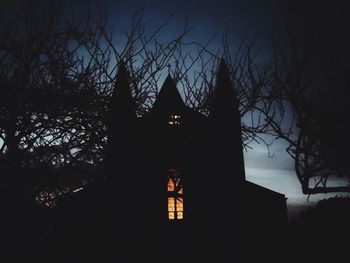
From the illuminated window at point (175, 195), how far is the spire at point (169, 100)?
598 centimetres

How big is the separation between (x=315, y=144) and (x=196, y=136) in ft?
64.4

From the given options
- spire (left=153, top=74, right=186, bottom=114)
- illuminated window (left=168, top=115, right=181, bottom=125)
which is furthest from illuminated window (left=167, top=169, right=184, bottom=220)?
spire (left=153, top=74, right=186, bottom=114)

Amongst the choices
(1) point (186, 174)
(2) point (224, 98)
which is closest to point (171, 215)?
(1) point (186, 174)

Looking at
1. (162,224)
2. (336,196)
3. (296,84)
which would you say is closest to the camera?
(296,84)

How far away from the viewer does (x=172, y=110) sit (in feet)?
99.2

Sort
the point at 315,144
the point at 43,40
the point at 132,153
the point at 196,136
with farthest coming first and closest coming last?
1. the point at 196,136
2. the point at 132,153
3. the point at 315,144
4. the point at 43,40

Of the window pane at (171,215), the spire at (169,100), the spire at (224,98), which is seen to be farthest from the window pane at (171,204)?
the spire at (169,100)

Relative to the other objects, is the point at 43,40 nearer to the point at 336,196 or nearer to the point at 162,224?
the point at 162,224

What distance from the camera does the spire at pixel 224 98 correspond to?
27406 mm

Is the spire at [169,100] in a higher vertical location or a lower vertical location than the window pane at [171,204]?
higher

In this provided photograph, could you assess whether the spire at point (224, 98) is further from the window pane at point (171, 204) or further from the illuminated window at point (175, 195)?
the window pane at point (171, 204)

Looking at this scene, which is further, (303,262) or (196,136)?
(196,136)

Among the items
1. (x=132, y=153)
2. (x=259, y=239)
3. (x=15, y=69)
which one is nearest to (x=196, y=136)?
(x=132, y=153)

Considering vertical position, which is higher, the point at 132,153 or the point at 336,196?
the point at 132,153
